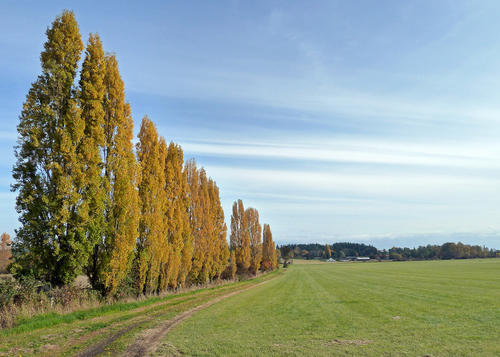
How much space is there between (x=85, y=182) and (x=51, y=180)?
1.63 meters

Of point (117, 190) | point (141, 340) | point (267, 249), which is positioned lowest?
point (267, 249)

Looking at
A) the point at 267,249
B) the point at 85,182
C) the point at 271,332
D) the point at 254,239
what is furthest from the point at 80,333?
the point at 267,249

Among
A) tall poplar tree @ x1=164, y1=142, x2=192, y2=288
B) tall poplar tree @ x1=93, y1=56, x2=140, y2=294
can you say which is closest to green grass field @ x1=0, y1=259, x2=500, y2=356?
tall poplar tree @ x1=93, y1=56, x2=140, y2=294

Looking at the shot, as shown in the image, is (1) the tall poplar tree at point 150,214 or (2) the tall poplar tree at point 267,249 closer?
(1) the tall poplar tree at point 150,214

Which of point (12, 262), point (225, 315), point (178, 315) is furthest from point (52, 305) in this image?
point (225, 315)

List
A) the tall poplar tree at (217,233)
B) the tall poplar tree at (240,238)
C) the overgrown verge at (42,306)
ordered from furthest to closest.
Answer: the tall poplar tree at (240,238), the tall poplar tree at (217,233), the overgrown verge at (42,306)

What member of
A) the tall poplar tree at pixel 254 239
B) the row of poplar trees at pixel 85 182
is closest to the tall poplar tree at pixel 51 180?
the row of poplar trees at pixel 85 182

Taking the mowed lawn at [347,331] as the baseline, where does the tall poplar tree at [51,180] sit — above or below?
above

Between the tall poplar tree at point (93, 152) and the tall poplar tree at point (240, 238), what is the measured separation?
3983cm

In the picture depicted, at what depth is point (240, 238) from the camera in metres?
58.6

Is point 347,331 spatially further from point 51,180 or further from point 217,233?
point 217,233

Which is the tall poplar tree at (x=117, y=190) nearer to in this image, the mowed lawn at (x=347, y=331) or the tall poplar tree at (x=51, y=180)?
the tall poplar tree at (x=51, y=180)

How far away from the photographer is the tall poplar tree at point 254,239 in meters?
63.2

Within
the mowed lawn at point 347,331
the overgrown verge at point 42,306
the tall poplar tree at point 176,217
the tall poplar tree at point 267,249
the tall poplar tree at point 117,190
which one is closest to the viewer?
the mowed lawn at point 347,331
